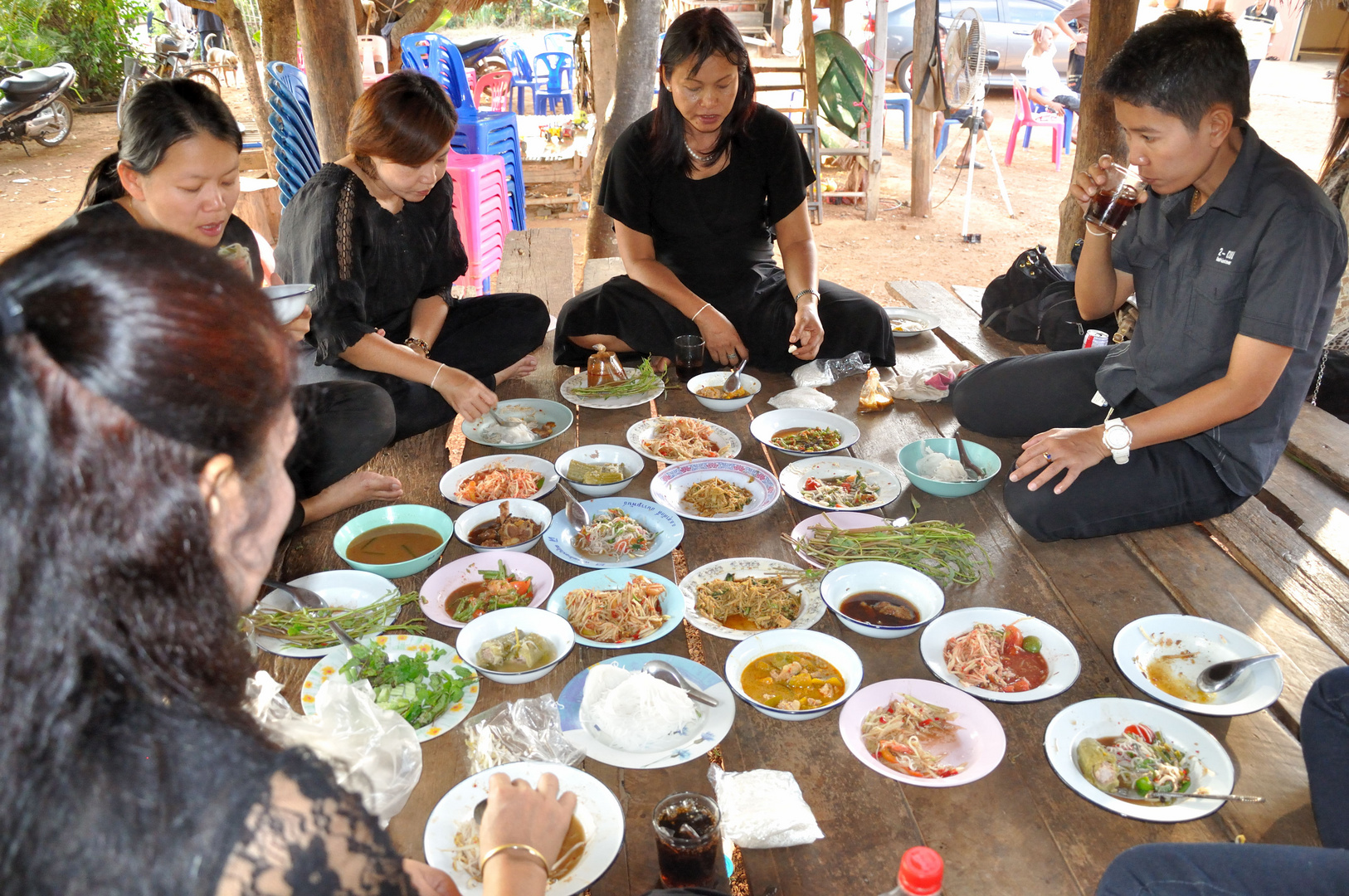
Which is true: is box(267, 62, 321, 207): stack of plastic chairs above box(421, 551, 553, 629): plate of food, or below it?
above

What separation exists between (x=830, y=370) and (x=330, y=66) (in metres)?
3.35

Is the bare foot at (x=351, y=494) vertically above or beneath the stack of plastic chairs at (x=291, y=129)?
beneath

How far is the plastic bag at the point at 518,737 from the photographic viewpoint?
1.72 metres

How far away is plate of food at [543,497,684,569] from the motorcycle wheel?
14.2 m

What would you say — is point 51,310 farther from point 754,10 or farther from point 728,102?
point 754,10

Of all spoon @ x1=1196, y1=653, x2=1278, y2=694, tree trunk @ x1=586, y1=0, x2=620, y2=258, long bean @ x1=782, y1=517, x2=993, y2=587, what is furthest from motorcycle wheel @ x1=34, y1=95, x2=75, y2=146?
spoon @ x1=1196, y1=653, x2=1278, y2=694

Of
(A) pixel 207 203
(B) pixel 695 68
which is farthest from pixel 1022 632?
(A) pixel 207 203

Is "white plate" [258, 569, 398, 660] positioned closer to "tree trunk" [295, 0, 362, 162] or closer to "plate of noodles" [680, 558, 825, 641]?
"plate of noodles" [680, 558, 825, 641]

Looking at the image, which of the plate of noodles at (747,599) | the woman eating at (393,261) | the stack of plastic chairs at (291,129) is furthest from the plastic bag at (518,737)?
the stack of plastic chairs at (291,129)

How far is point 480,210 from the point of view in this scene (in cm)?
587

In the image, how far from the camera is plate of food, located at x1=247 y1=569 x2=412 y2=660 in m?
2.04

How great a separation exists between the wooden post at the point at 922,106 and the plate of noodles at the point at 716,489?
720 centimetres

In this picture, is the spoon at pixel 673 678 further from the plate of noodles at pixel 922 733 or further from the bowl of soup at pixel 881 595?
the bowl of soup at pixel 881 595

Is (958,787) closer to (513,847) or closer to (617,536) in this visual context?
(513,847)
